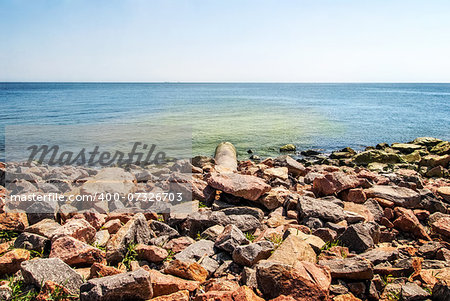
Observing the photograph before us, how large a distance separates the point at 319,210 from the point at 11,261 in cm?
488

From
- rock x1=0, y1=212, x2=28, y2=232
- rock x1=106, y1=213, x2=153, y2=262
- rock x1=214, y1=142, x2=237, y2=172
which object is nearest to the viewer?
rock x1=106, y1=213, x2=153, y2=262

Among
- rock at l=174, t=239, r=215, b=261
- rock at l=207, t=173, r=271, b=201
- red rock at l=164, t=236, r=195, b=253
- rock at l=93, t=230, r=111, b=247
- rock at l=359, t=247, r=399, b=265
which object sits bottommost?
rock at l=359, t=247, r=399, b=265

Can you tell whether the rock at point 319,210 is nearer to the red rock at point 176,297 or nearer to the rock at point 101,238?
the red rock at point 176,297

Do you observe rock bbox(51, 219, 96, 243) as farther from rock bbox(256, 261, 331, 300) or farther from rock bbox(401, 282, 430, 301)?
rock bbox(401, 282, 430, 301)

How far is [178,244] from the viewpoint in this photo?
4.64 metres

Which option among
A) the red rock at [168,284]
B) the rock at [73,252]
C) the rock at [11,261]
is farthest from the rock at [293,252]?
the rock at [11,261]

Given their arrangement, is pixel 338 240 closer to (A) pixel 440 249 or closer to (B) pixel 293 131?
(A) pixel 440 249

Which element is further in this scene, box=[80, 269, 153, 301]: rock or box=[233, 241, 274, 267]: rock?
box=[233, 241, 274, 267]: rock

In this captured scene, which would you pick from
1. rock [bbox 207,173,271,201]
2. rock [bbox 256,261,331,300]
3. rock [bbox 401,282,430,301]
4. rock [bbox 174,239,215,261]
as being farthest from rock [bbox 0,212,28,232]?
rock [bbox 401,282,430,301]

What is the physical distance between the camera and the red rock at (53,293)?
3.20 m

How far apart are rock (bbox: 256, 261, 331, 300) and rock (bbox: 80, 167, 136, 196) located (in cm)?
383

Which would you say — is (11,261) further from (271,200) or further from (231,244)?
(271,200)

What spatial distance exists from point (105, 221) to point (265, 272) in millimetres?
3103

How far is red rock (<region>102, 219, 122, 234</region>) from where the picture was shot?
16.4ft
